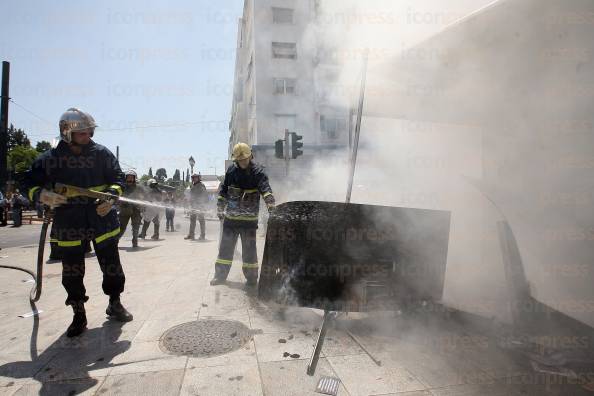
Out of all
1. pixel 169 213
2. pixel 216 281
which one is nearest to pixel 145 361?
pixel 216 281

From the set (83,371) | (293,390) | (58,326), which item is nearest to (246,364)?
(293,390)

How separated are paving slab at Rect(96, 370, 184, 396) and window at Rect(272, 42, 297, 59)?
23.8 m

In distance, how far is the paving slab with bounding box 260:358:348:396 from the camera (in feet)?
7.29

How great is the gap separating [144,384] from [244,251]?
2.43 m

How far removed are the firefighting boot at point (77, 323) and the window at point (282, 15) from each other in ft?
80.1

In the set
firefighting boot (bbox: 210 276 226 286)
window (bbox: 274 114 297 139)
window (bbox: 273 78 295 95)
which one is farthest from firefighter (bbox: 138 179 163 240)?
window (bbox: 273 78 295 95)

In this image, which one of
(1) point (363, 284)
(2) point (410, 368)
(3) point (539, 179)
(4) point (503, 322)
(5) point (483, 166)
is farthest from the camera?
(5) point (483, 166)

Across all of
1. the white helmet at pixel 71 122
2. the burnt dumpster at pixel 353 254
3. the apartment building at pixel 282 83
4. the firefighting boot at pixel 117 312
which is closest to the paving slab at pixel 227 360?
the burnt dumpster at pixel 353 254

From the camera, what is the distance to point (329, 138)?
22.5m

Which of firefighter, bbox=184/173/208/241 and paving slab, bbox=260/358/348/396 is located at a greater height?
firefighter, bbox=184/173/208/241

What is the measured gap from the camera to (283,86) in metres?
23.5

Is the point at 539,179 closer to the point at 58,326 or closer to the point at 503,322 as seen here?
the point at 503,322

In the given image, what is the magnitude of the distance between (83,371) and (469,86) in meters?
5.36

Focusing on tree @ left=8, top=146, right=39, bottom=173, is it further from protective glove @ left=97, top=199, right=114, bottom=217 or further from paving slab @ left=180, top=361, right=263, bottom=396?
paving slab @ left=180, top=361, right=263, bottom=396
